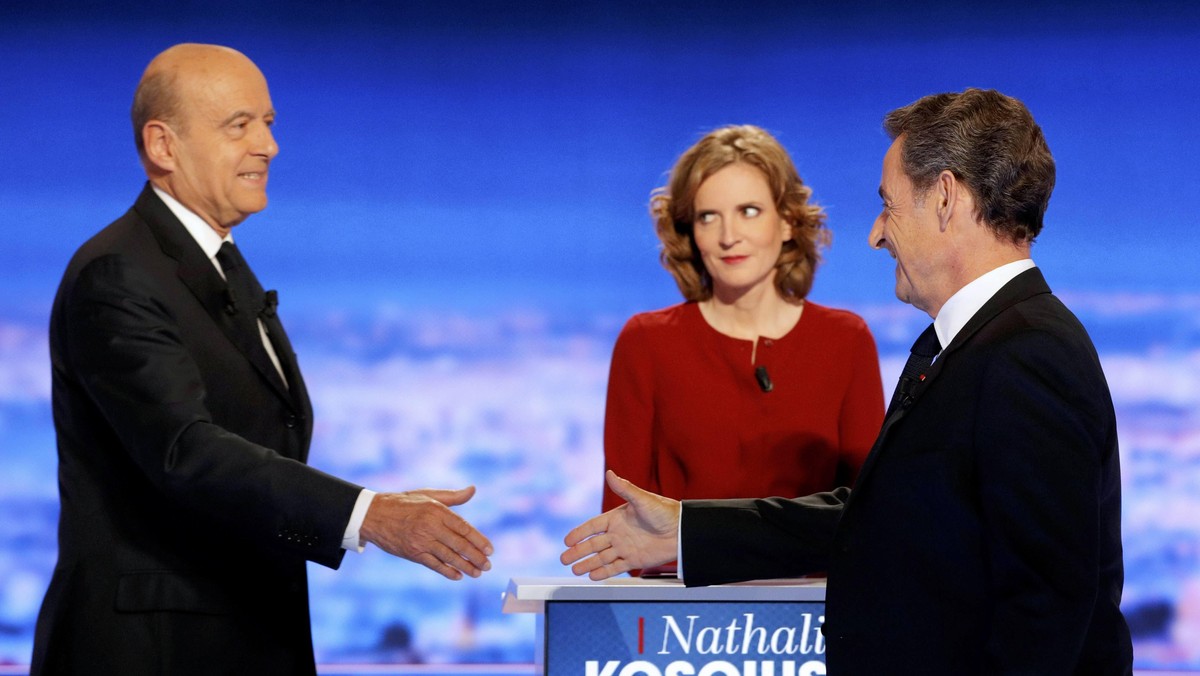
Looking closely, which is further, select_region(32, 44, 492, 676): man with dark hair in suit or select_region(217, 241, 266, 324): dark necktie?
select_region(217, 241, 266, 324): dark necktie

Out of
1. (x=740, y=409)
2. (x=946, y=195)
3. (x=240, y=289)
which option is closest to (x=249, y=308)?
(x=240, y=289)

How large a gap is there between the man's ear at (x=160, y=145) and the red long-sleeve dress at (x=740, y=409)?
1074 mm

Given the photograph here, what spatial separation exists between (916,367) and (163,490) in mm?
1155

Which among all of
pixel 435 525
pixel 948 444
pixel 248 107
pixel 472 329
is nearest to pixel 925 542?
pixel 948 444

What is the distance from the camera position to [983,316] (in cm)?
157

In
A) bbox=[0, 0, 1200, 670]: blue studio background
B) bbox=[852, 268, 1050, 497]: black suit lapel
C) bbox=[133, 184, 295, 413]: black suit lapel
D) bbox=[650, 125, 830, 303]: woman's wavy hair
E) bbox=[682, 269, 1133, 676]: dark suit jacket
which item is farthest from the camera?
bbox=[0, 0, 1200, 670]: blue studio background

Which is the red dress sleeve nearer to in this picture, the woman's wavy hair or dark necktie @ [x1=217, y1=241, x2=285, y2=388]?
the woman's wavy hair

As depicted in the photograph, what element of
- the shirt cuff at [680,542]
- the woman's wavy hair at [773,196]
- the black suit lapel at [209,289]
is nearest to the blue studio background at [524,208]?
the woman's wavy hair at [773,196]

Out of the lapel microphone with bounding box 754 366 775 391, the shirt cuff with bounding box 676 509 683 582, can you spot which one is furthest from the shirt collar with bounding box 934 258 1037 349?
the lapel microphone with bounding box 754 366 775 391

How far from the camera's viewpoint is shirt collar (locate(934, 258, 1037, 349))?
1.61 m

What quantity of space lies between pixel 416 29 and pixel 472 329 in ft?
3.97

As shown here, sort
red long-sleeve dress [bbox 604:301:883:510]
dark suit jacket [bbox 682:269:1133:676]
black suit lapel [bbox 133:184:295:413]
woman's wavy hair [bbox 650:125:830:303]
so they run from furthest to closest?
1. woman's wavy hair [bbox 650:125:830:303]
2. red long-sleeve dress [bbox 604:301:883:510]
3. black suit lapel [bbox 133:184:295:413]
4. dark suit jacket [bbox 682:269:1133:676]

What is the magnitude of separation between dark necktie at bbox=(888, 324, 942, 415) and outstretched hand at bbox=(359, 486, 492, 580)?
713 millimetres

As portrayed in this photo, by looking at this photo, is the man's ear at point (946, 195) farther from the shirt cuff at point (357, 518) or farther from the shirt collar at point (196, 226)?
the shirt collar at point (196, 226)
